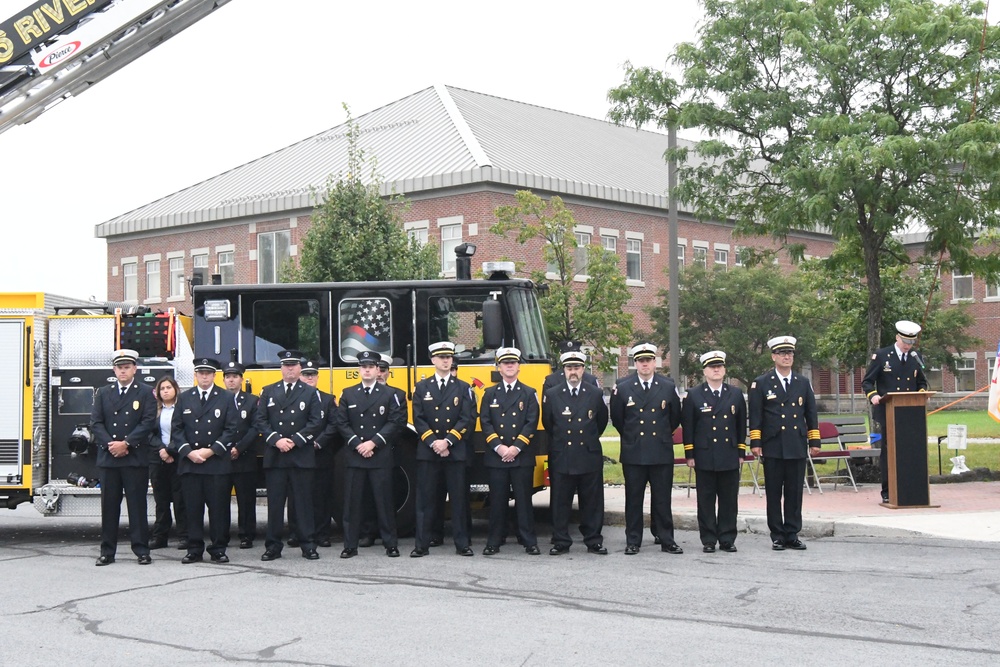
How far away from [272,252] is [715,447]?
120ft

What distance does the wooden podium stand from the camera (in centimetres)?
1348

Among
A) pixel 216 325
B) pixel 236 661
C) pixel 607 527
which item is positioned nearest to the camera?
pixel 236 661

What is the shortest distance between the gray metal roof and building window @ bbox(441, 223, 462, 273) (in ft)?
4.92

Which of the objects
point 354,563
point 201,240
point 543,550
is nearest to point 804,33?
point 543,550

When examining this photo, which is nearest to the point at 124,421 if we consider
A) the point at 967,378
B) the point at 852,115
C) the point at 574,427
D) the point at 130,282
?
the point at 574,427

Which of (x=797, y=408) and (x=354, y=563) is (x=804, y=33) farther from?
(x=354, y=563)

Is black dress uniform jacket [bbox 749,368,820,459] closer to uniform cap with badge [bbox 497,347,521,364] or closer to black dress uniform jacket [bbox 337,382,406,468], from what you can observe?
uniform cap with badge [bbox 497,347,521,364]

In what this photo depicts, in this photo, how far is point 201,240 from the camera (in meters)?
48.7

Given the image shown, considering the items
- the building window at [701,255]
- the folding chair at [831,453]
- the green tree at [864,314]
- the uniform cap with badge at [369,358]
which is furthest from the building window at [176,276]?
the uniform cap with badge at [369,358]

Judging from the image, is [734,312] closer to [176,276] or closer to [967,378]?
[967,378]

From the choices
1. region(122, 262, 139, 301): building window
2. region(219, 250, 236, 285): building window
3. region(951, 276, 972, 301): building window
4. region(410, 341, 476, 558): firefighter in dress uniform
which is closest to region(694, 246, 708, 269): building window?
region(951, 276, 972, 301): building window

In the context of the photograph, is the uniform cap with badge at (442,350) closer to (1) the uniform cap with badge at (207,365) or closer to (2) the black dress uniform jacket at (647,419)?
(2) the black dress uniform jacket at (647,419)

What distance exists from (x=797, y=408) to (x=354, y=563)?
14.8ft

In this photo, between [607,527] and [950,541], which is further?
[607,527]
